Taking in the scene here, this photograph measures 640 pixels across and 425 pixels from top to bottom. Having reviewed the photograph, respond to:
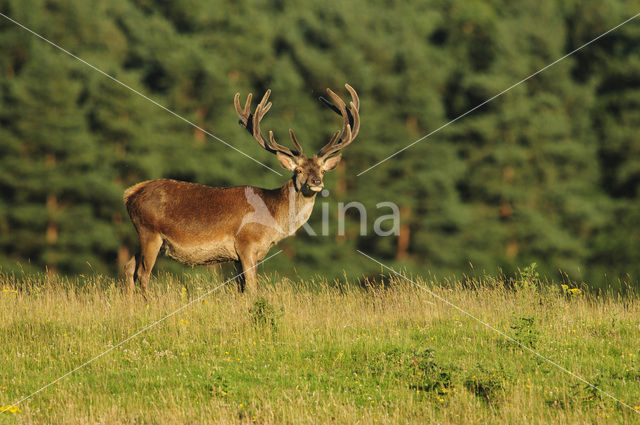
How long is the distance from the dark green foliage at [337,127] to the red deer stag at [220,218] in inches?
445

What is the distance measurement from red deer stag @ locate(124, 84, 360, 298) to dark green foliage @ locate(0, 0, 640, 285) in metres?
11.3

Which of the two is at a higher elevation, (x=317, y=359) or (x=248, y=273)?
(x=248, y=273)

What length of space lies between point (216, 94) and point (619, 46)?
13.8 m

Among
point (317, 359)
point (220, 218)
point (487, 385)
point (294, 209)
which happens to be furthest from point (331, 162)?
point (487, 385)

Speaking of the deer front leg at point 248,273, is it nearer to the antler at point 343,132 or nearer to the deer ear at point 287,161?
the deer ear at point 287,161

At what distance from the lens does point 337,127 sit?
22.7 m

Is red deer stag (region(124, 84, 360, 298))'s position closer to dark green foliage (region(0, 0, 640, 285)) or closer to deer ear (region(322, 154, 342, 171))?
deer ear (region(322, 154, 342, 171))

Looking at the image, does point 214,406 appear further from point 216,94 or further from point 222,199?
point 216,94

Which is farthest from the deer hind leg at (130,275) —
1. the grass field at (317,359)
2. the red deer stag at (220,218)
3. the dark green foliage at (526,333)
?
the dark green foliage at (526,333)

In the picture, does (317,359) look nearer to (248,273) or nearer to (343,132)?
(248,273)

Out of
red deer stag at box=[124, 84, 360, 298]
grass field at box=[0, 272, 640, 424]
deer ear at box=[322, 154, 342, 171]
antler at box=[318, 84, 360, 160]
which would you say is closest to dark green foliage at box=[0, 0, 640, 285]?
antler at box=[318, 84, 360, 160]

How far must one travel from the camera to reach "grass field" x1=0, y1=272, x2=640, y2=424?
568 cm

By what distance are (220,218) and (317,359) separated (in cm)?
353

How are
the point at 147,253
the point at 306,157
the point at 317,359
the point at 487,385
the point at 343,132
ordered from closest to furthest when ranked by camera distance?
the point at 487,385 → the point at 317,359 → the point at 147,253 → the point at 306,157 → the point at 343,132
